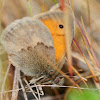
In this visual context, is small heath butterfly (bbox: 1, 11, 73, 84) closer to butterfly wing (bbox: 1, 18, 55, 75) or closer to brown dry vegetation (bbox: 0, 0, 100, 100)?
butterfly wing (bbox: 1, 18, 55, 75)

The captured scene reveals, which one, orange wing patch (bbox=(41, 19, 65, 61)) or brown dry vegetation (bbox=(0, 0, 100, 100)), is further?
brown dry vegetation (bbox=(0, 0, 100, 100))

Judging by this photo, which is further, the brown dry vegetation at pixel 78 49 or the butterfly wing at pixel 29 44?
the brown dry vegetation at pixel 78 49

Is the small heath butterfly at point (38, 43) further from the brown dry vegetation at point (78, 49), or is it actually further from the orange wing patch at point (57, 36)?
the brown dry vegetation at point (78, 49)

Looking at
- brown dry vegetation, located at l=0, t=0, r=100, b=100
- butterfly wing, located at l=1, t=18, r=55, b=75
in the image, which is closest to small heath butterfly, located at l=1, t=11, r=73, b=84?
butterfly wing, located at l=1, t=18, r=55, b=75

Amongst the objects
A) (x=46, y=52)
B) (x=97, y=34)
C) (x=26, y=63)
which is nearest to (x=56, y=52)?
(x=46, y=52)

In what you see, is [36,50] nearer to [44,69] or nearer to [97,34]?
[44,69]

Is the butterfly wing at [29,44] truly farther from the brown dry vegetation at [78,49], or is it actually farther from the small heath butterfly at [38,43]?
the brown dry vegetation at [78,49]

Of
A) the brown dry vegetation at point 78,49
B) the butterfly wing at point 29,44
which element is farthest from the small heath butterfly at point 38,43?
the brown dry vegetation at point 78,49

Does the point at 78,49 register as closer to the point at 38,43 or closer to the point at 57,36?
the point at 57,36
